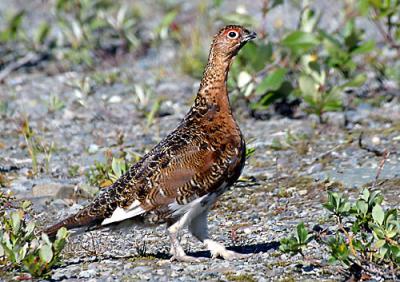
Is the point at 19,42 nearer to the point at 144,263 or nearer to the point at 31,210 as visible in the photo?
the point at 31,210

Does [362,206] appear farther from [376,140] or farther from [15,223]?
[376,140]

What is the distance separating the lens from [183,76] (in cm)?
1194

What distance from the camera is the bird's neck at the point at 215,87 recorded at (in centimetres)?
654

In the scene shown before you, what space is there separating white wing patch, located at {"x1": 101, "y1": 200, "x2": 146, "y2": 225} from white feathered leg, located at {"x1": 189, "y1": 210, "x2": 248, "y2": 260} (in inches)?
17.2

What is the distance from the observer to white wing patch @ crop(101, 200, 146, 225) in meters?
6.08

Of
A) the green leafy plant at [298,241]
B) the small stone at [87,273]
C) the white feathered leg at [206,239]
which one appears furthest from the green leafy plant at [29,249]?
the green leafy plant at [298,241]

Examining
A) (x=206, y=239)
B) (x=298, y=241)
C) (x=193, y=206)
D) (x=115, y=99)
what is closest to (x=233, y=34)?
(x=193, y=206)

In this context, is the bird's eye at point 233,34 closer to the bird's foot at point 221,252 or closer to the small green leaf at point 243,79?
the bird's foot at point 221,252

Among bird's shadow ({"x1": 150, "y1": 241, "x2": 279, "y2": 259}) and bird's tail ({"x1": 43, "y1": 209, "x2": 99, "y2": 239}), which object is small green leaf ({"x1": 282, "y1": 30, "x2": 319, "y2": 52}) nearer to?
bird's shadow ({"x1": 150, "y1": 241, "x2": 279, "y2": 259})

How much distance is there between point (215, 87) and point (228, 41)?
1.27 feet

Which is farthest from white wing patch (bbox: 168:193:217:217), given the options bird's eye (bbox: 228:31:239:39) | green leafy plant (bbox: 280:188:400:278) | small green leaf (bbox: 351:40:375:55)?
small green leaf (bbox: 351:40:375:55)

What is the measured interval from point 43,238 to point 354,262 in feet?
6.22

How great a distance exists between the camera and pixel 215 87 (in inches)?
260

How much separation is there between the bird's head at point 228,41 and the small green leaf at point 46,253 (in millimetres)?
1989
